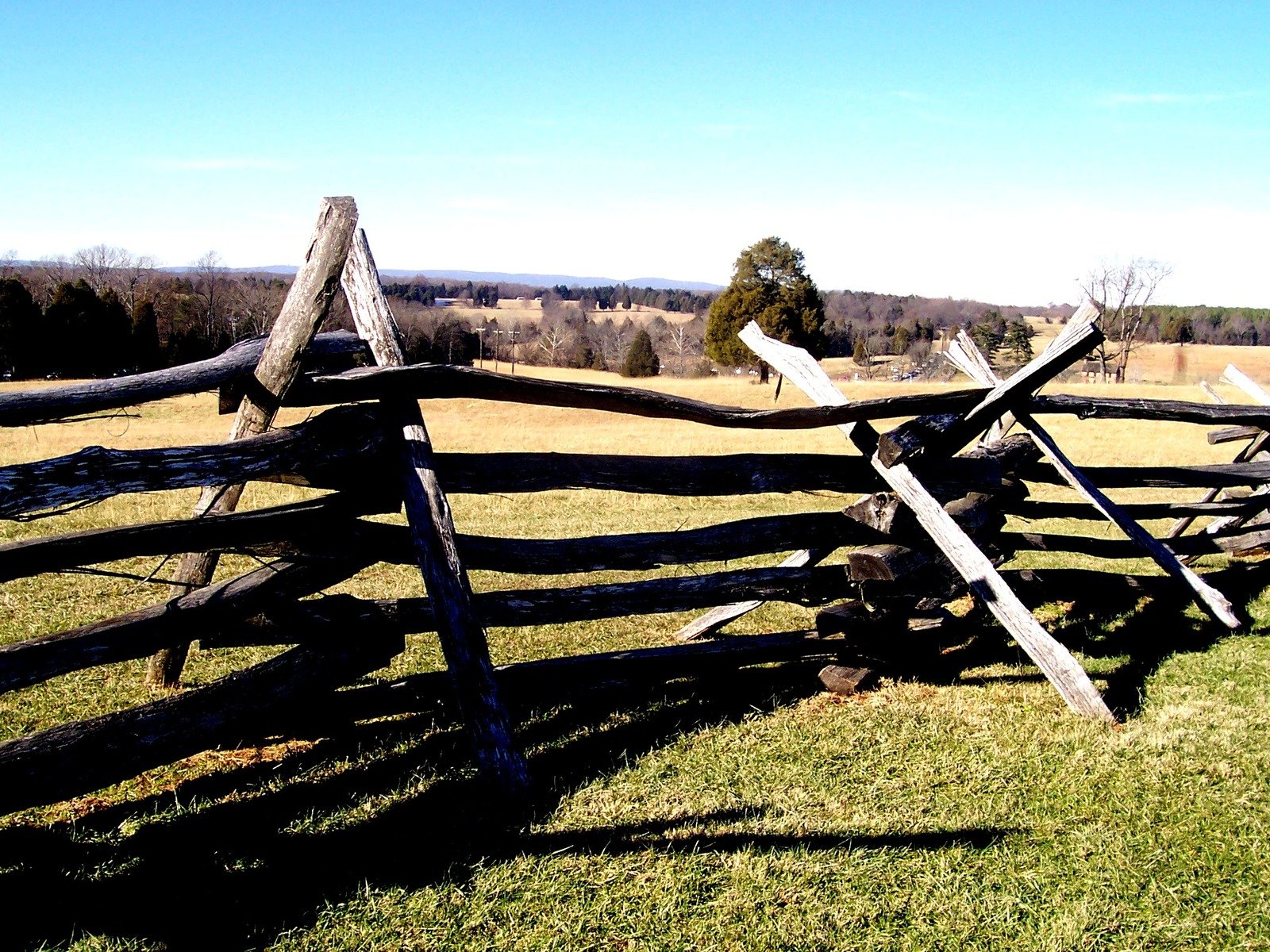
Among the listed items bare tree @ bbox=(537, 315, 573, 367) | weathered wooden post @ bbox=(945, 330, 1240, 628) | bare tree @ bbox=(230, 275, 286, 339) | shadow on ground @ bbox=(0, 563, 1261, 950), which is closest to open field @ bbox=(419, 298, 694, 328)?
bare tree @ bbox=(537, 315, 573, 367)

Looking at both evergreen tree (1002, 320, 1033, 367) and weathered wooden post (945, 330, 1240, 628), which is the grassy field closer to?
weathered wooden post (945, 330, 1240, 628)

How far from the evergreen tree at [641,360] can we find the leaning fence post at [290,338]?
47.0 meters

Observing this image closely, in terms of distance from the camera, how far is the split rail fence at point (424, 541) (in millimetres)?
3035

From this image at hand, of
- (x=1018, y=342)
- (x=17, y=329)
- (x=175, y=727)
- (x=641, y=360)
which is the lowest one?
(x=641, y=360)

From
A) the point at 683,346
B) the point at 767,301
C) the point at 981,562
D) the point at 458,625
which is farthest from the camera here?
the point at 683,346

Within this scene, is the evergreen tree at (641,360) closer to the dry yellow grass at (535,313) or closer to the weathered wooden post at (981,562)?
the dry yellow grass at (535,313)

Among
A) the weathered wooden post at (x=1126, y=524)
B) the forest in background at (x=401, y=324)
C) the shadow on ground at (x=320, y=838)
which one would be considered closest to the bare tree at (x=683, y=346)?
the forest in background at (x=401, y=324)

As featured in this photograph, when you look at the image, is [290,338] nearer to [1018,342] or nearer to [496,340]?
[496,340]

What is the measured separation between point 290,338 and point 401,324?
170 feet

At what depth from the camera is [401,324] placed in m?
53.1

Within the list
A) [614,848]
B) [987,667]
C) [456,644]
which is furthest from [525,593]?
[987,667]

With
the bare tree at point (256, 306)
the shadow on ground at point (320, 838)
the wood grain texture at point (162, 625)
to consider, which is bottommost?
the shadow on ground at point (320, 838)

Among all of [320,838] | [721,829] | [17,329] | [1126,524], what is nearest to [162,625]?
[320,838]

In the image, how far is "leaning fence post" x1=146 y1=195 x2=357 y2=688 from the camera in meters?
3.60
